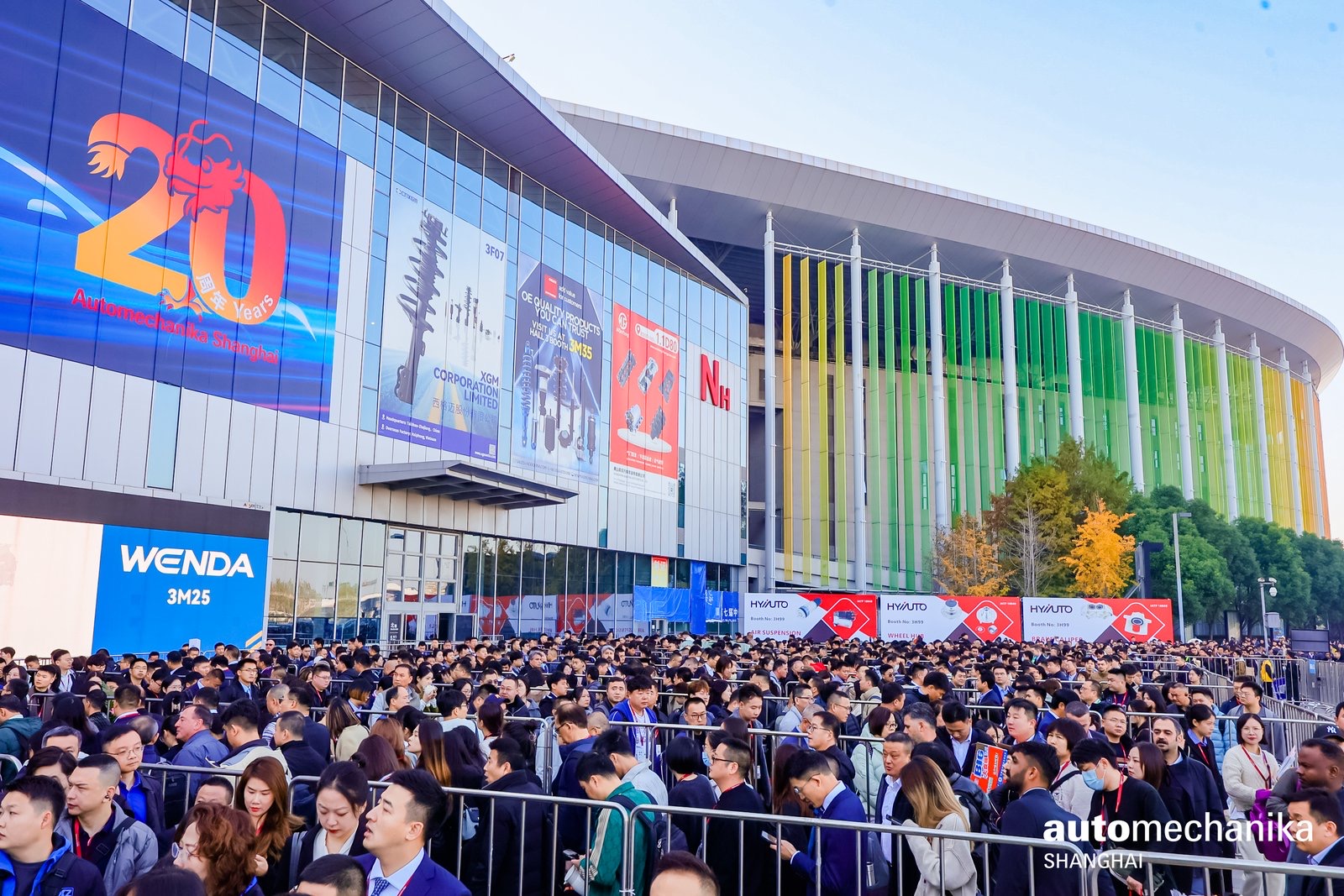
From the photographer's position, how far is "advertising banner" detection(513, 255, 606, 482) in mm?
34719

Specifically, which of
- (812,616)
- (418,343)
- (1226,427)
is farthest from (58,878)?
(1226,427)

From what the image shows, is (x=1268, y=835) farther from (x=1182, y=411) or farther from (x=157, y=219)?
(x=1182, y=411)

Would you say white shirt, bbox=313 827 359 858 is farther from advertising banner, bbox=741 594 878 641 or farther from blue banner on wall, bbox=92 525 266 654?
advertising banner, bbox=741 594 878 641

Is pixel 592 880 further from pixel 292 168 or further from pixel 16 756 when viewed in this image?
pixel 292 168

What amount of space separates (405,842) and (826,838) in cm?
241

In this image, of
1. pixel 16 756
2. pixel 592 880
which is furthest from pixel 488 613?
pixel 592 880

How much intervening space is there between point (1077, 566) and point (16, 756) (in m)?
47.5

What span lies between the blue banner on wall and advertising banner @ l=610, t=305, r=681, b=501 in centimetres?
1671

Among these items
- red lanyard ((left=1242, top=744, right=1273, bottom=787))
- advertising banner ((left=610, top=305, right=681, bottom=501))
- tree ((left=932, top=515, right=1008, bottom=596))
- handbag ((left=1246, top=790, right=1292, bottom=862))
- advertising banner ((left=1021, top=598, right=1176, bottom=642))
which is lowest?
handbag ((left=1246, top=790, right=1292, bottom=862))

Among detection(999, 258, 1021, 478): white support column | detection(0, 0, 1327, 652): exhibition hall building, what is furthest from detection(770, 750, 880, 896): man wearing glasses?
detection(999, 258, 1021, 478): white support column

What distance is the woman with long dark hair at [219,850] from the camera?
14.9 feet

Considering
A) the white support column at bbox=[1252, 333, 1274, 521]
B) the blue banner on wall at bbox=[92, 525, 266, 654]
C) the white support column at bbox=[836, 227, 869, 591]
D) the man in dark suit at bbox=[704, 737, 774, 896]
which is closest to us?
the man in dark suit at bbox=[704, 737, 774, 896]

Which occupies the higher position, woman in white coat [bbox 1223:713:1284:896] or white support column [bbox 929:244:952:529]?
white support column [bbox 929:244:952:529]

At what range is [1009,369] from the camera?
62.2 metres
